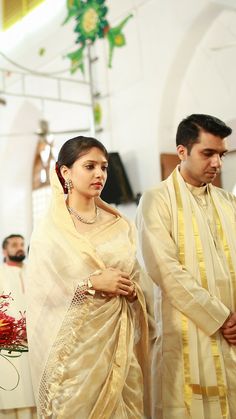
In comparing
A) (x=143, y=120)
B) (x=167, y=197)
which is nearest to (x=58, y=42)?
(x=143, y=120)

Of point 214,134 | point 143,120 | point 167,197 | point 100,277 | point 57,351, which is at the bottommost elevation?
point 57,351

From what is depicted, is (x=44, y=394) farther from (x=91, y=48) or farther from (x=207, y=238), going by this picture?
(x=91, y=48)

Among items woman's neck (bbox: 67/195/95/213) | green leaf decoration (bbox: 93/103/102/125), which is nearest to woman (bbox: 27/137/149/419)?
woman's neck (bbox: 67/195/95/213)

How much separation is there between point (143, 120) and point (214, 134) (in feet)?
12.8

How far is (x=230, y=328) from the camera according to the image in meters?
2.75

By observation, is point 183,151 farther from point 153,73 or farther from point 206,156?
point 153,73

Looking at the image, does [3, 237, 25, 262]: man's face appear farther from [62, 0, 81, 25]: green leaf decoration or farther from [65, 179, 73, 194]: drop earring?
[62, 0, 81, 25]: green leaf decoration

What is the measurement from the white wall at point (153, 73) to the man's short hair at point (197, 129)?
2.93 m

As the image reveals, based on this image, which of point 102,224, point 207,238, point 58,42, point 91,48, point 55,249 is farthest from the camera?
point 58,42

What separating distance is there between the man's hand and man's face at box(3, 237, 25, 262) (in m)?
3.08

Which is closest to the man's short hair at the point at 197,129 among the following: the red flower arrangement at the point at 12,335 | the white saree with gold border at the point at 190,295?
the white saree with gold border at the point at 190,295

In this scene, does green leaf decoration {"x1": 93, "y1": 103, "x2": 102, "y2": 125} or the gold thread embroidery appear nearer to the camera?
the gold thread embroidery

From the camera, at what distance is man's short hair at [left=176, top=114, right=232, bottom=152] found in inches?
116

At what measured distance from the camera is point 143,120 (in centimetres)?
677
